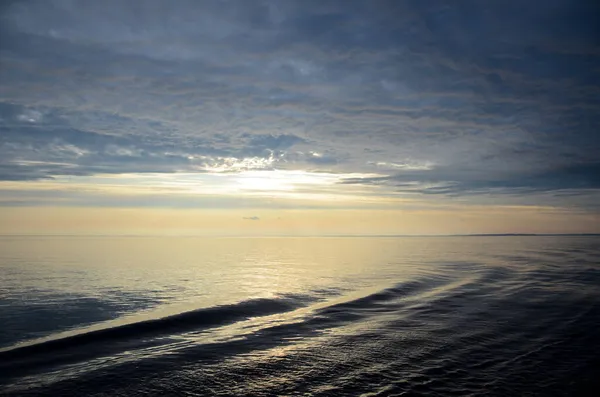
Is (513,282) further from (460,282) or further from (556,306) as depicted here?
(556,306)

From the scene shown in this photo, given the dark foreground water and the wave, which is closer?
the dark foreground water

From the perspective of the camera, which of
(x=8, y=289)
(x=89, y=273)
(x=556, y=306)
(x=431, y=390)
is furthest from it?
(x=89, y=273)

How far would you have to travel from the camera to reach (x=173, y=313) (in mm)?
23422

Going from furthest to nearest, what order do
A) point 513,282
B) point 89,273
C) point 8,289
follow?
point 89,273
point 513,282
point 8,289

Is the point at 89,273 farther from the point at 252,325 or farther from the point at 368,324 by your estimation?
the point at 368,324

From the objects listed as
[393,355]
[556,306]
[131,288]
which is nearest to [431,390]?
[393,355]

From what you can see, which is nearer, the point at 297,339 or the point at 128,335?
the point at 297,339

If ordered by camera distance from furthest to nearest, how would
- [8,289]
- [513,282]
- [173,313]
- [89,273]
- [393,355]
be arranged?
1. [89,273]
2. [513,282]
3. [8,289]
4. [173,313]
5. [393,355]

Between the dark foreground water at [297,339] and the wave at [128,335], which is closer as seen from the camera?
the dark foreground water at [297,339]

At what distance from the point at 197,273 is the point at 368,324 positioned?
89.7ft

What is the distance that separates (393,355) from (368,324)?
18.5 feet

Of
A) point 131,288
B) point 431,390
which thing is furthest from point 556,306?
point 131,288

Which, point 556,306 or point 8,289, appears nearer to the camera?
point 556,306

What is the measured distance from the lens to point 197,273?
4425cm
